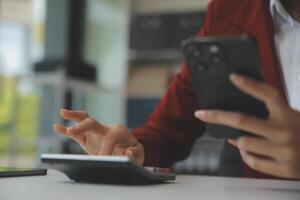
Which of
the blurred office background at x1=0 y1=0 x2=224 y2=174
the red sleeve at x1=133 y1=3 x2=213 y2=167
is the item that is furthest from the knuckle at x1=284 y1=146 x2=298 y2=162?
the blurred office background at x1=0 y1=0 x2=224 y2=174

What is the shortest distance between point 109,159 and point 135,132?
56cm

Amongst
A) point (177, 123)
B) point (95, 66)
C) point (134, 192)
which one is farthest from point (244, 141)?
Result: point (95, 66)

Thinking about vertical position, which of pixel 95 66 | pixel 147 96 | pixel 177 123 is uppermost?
pixel 95 66

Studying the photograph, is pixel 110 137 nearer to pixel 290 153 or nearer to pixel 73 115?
pixel 73 115

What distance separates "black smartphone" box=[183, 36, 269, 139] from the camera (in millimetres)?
636

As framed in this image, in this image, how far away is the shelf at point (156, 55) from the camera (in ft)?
12.9

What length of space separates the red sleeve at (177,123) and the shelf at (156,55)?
95.9 inches

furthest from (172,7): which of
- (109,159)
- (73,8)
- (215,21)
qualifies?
(109,159)

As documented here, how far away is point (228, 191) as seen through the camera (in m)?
0.72

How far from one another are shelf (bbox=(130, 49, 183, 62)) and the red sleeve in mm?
2435

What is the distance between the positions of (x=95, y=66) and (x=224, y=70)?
3765mm

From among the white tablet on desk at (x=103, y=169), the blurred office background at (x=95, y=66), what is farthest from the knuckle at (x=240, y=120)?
the blurred office background at (x=95, y=66)

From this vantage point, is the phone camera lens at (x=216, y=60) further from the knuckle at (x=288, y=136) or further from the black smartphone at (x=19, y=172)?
the black smartphone at (x=19, y=172)

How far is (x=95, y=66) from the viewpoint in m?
4.38
